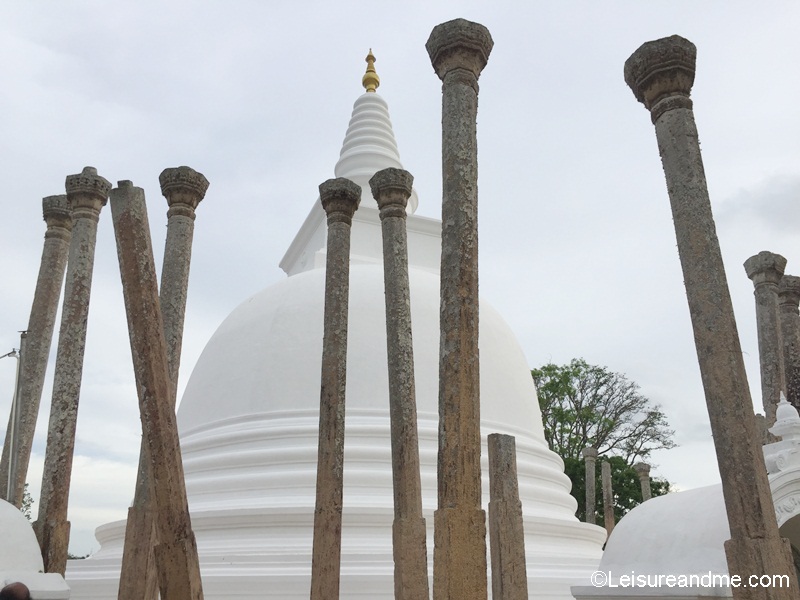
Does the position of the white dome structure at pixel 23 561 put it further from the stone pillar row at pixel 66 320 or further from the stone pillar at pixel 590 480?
the stone pillar at pixel 590 480

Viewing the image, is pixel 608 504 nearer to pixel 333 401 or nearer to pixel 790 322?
pixel 790 322

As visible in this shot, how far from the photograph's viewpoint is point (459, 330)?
20.6 feet

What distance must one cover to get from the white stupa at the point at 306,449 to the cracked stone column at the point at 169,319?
130 inches

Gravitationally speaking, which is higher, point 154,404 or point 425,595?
point 154,404

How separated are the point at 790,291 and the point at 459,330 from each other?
7.62 meters

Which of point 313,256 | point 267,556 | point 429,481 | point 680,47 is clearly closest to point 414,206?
point 313,256

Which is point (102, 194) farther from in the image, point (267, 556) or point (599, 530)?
point (599, 530)

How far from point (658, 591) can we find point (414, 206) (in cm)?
1532

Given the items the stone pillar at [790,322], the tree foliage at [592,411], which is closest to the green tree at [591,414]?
the tree foliage at [592,411]

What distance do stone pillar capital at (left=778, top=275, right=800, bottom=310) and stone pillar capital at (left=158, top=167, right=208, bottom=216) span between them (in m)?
8.49

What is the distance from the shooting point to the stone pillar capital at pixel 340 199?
9.50 m

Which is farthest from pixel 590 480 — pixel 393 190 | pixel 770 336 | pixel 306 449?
pixel 393 190

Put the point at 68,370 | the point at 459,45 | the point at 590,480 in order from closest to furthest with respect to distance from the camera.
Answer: the point at 459,45
the point at 68,370
the point at 590,480

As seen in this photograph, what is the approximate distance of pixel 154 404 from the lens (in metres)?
6.01
